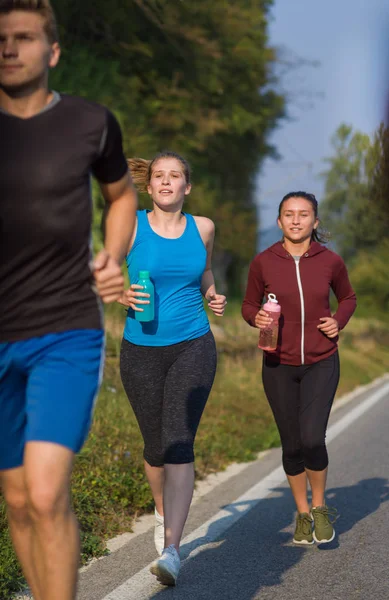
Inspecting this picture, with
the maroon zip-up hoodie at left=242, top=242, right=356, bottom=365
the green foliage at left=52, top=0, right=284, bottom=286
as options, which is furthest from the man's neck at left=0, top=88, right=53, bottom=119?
the green foliage at left=52, top=0, right=284, bottom=286

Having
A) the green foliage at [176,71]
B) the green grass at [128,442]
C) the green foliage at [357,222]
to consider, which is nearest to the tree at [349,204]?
the green foliage at [357,222]

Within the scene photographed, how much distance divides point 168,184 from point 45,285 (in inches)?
89.3

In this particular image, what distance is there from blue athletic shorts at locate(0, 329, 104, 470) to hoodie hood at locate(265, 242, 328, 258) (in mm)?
2938

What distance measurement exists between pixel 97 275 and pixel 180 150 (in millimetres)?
17168

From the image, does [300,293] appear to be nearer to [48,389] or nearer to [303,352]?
[303,352]

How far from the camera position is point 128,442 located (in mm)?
7566

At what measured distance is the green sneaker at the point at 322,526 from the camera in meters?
5.82

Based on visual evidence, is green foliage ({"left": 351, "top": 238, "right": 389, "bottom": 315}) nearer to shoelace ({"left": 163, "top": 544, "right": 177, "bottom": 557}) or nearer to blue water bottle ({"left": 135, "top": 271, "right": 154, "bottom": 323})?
blue water bottle ({"left": 135, "top": 271, "right": 154, "bottom": 323})

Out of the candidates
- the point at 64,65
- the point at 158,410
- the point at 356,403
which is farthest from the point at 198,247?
the point at 64,65

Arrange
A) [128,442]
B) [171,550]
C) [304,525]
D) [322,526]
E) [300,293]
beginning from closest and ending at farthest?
[171,550]
[322,526]
[304,525]
[300,293]
[128,442]

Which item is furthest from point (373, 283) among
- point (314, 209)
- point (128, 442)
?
point (314, 209)

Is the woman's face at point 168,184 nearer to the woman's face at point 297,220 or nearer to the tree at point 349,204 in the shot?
the woman's face at point 297,220

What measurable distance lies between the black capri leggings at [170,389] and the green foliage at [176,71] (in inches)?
371

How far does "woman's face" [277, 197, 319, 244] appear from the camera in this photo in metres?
6.14
